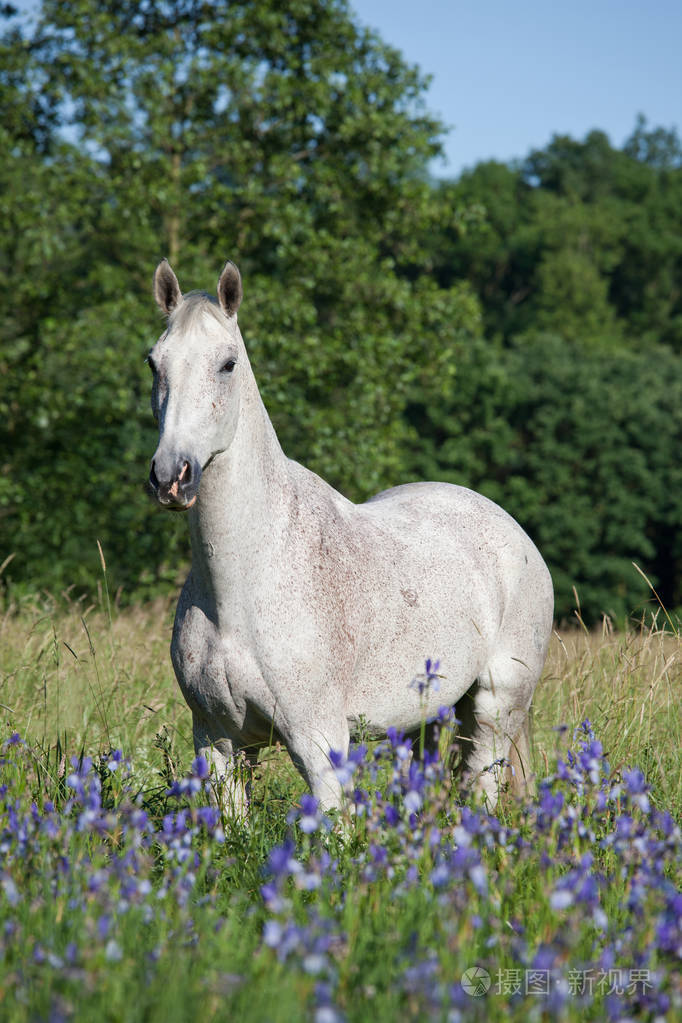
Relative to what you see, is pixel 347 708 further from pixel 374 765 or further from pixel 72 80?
pixel 72 80

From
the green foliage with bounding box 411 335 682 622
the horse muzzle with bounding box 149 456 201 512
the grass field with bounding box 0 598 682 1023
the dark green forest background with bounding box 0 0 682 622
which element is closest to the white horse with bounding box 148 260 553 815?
the horse muzzle with bounding box 149 456 201 512

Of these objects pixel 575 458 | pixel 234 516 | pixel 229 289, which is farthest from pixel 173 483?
pixel 575 458

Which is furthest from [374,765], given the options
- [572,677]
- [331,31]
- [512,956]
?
[331,31]

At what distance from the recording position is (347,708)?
159 inches

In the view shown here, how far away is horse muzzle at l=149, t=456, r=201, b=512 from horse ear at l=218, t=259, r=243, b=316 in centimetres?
78

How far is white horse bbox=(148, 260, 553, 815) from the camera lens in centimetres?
361

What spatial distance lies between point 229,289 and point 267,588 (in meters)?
1.15

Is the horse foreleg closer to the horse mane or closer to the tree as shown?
the horse mane

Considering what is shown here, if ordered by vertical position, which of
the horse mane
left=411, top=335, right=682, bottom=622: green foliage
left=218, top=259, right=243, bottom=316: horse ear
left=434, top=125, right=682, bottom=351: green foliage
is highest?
left=434, top=125, right=682, bottom=351: green foliage

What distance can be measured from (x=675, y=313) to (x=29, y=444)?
173 feet

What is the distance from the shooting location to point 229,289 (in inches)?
150

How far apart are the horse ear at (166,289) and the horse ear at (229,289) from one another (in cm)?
18

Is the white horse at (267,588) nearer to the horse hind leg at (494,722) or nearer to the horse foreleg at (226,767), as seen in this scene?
the horse foreleg at (226,767)

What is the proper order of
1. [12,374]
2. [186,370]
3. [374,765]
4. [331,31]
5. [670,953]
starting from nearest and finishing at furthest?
[670,953]
[374,765]
[186,370]
[12,374]
[331,31]
